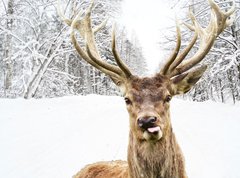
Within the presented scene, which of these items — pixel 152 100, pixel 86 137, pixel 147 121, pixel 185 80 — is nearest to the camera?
pixel 147 121

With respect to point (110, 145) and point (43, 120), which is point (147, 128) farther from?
point (43, 120)

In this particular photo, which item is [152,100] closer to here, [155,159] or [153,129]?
[153,129]

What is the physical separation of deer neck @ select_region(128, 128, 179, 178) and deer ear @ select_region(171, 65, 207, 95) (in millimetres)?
639

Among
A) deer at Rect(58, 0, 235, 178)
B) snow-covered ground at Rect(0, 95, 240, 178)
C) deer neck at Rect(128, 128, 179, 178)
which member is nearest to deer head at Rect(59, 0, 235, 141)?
deer at Rect(58, 0, 235, 178)

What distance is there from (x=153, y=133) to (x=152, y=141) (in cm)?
26

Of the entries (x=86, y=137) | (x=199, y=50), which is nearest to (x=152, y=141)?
(x=199, y=50)

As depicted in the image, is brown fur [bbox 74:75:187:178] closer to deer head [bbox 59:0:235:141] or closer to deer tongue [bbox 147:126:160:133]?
deer head [bbox 59:0:235:141]

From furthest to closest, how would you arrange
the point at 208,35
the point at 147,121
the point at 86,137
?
the point at 86,137, the point at 208,35, the point at 147,121

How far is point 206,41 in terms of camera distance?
4754mm

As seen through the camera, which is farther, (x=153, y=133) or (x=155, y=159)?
(x=155, y=159)

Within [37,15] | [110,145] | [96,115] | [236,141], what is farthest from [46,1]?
[236,141]

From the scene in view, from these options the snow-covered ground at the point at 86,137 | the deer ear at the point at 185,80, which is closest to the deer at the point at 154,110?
the deer ear at the point at 185,80

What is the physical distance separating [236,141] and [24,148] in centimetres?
521

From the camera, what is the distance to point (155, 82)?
405 centimetres
